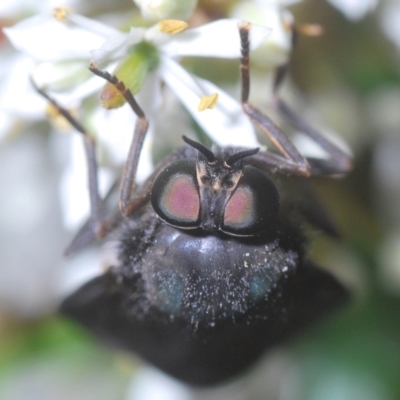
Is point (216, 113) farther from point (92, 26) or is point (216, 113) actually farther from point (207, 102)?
point (92, 26)

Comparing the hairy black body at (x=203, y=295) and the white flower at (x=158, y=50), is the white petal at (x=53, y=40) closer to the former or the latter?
the white flower at (x=158, y=50)

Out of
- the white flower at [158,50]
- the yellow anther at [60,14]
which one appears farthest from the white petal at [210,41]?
the yellow anther at [60,14]

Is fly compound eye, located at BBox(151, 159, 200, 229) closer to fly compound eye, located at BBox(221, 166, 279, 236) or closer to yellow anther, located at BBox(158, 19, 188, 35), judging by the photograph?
fly compound eye, located at BBox(221, 166, 279, 236)

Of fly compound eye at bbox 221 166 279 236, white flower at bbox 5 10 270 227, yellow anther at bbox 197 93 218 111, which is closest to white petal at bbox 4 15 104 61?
white flower at bbox 5 10 270 227

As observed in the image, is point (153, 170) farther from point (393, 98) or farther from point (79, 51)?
point (393, 98)

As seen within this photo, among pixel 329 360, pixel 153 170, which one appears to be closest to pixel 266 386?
pixel 329 360

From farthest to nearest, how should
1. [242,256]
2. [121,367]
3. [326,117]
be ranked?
1. [121,367]
2. [326,117]
3. [242,256]

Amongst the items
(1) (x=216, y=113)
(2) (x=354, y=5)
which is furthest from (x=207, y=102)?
(2) (x=354, y=5)
